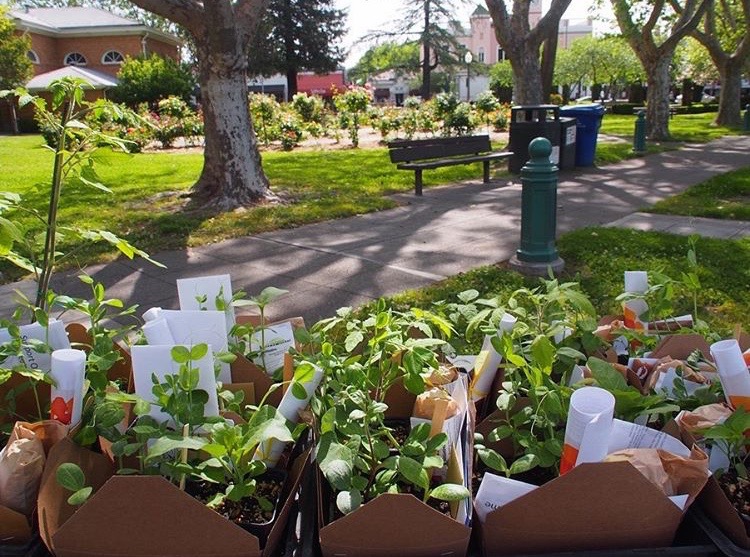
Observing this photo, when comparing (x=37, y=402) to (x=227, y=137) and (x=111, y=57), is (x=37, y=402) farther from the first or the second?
(x=111, y=57)

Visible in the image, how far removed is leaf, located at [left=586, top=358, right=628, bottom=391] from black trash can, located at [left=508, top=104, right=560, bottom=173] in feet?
36.9

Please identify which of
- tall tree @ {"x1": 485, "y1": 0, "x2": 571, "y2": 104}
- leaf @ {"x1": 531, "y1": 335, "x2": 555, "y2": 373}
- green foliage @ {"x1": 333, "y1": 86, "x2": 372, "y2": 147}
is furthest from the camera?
green foliage @ {"x1": 333, "y1": 86, "x2": 372, "y2": 147}

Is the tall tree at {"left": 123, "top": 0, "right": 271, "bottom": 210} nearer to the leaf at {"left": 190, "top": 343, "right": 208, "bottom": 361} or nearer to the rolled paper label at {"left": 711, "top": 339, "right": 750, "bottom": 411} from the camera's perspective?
the leaf at {"left": 190, "top": 343, "right": 208, "bottom": 361}

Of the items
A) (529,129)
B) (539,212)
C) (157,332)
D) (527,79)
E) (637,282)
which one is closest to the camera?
(157,332)

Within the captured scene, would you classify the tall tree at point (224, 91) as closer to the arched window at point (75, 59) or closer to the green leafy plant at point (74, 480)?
the green leafy plant at point (74, 480)

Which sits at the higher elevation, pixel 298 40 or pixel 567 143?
pixel 298 40

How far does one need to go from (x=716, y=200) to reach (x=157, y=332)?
31.6 ft

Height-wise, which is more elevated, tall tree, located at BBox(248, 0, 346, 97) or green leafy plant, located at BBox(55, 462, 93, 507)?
tall tree, located at BBox(248, 0, 346, 97)

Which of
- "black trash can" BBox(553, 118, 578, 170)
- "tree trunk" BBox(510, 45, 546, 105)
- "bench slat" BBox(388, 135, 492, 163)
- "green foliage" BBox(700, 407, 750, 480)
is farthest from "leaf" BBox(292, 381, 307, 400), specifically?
"tree trunk" BBox(510, 45, 546, 105)

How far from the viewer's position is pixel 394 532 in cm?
111

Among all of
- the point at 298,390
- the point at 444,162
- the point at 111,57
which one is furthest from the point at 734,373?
the point at 111,57

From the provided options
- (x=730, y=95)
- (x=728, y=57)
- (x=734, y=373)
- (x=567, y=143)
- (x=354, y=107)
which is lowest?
(x=734, y=373)

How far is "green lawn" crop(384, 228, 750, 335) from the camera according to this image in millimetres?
4766

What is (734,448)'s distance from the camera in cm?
132
